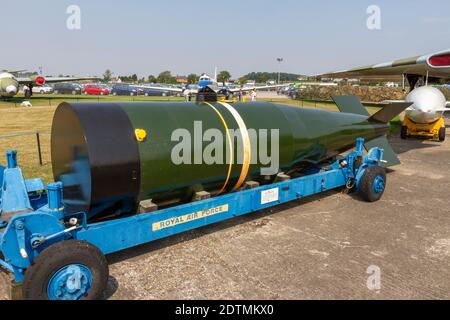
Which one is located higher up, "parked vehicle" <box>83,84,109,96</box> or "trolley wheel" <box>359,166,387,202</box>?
"parked vehicle" <box>83,84,109,96</box>

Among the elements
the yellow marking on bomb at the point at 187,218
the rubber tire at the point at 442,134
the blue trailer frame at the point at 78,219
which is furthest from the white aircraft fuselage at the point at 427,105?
the yellow marking on bomb at the point at 187,218

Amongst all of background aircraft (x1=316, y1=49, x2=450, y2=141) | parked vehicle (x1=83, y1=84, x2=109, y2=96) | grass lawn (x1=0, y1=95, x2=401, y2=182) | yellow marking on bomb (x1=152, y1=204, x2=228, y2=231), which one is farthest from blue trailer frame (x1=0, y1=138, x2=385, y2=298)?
parked vehicle (x1=83, y1=84, x2=109, y2=96)

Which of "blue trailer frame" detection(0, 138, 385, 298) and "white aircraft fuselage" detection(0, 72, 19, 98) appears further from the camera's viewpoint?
"white aircraft fuselage" detection(0, 72, 19, 98)

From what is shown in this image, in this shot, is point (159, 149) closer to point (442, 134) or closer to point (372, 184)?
point (372, 184)

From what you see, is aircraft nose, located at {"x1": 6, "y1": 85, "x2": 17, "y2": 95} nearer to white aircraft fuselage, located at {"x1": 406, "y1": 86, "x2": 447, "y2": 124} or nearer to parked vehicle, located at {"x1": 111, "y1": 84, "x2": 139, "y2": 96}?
parked vehicle, located at {"x1": 111, "y1": 84, "x2": 139, "y2": 96}

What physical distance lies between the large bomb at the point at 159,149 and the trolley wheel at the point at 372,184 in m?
1.41

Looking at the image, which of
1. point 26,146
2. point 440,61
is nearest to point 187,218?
point 26,146

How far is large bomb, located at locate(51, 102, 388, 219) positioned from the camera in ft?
12.0

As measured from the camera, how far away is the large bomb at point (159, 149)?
364 cm

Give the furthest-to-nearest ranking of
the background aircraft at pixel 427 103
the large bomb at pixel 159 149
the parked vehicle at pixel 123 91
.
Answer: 1. the parked vehicle at pixel 123 91
2. the background aircraft at pixel 427 103
3. the large bomb at pixel 159 149

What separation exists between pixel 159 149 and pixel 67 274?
5.19 feet

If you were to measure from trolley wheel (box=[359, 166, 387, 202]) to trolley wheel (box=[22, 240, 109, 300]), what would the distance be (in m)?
4.60

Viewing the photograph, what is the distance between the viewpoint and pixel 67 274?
2969 mm

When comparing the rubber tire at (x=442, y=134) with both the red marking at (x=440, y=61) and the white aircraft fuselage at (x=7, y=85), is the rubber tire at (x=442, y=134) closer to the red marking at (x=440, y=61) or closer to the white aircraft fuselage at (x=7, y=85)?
the red marking at (x=440, y=61)
